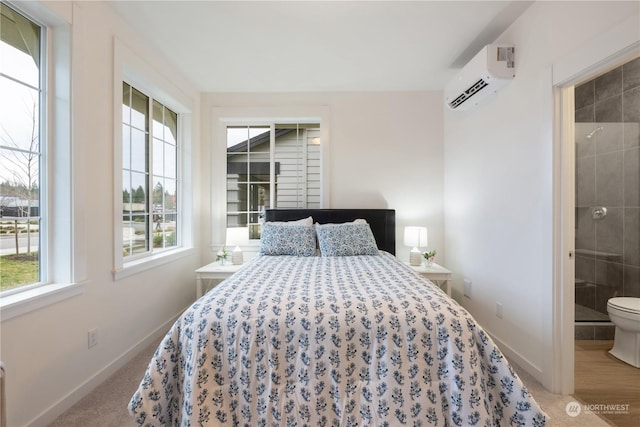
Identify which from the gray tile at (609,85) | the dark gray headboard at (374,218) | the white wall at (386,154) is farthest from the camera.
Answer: the white wall at (386,154)

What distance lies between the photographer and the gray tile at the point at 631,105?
263 centimetres

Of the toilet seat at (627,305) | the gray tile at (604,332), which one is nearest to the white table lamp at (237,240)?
the toilet seat at (627,305)

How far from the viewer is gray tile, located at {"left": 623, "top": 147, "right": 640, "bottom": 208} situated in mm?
2652

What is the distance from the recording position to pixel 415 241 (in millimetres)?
3076

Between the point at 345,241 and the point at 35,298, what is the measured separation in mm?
2153

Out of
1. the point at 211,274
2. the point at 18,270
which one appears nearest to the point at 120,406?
the point at 18,270

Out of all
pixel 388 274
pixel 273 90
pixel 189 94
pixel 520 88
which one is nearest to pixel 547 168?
pixel 520 88

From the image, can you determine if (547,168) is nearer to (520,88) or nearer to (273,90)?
(520,88)

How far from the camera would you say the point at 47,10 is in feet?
5.12

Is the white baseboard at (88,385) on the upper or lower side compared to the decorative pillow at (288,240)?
lower

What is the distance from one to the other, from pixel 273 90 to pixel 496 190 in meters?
2.56

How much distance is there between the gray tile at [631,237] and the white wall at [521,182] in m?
1.41

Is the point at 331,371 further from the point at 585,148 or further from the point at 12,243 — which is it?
the point at 585,148

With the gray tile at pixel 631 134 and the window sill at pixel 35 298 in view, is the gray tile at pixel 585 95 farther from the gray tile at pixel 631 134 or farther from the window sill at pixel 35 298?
the window sill at pixel 35 298
